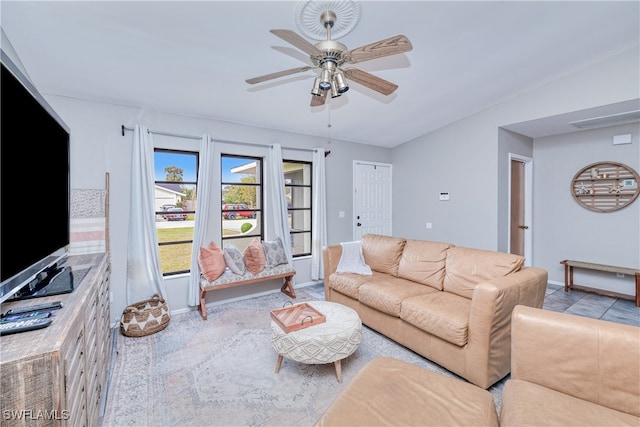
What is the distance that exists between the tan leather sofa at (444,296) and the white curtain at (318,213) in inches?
43.1

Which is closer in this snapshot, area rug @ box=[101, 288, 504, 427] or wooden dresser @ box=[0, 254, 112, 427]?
wooden dresser @ box=[0, 254, 112, 427]

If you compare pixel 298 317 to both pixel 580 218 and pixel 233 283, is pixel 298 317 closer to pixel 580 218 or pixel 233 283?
pixel 233 283

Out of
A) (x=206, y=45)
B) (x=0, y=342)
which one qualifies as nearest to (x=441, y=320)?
(x=0, y=342)

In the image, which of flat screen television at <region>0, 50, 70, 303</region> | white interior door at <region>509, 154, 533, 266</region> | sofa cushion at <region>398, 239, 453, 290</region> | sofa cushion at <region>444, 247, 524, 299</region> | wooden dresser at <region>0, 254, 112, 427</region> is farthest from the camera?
white interior door at <region>509, 154, 533, 266</region>

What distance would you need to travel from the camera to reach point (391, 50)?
6.01ft

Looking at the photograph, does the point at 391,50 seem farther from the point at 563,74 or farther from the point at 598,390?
the point at 563,74

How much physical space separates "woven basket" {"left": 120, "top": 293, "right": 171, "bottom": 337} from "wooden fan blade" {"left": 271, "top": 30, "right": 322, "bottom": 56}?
116 inches

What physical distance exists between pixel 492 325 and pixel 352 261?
1.73 m

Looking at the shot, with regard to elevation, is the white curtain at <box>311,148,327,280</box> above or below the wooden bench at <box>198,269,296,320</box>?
above

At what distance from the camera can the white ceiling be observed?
1.94 metres

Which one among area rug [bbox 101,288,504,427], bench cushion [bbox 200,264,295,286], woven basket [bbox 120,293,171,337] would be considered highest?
bench cushion [bbox 200,264,295,286]

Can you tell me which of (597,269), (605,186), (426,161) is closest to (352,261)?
(426,161)

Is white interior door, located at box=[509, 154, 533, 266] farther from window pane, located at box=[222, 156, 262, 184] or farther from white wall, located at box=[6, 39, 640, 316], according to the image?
window pane, located at box=[222, 156, 262, 184]

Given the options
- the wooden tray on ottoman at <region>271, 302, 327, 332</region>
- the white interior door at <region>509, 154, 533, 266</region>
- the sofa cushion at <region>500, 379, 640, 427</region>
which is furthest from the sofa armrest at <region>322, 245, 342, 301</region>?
the white interior door at <region>509, 154, 533, 266</region>
